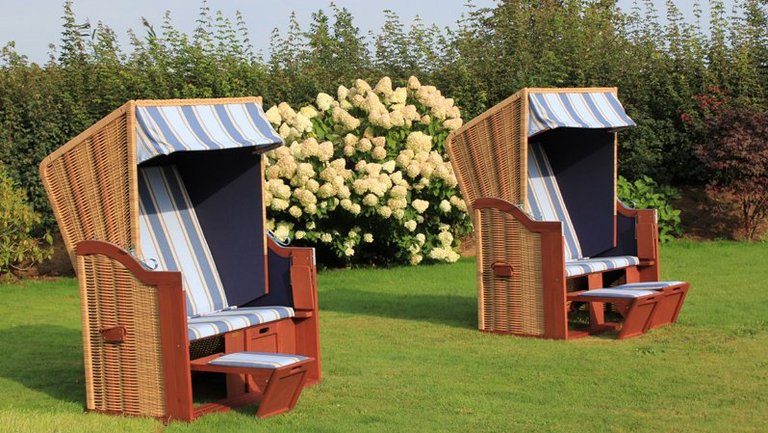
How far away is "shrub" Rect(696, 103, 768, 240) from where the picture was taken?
633 inches

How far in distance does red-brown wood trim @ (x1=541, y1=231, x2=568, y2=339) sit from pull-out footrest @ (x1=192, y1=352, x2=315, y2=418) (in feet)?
10.4

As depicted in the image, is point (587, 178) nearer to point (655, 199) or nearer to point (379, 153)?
point (379, 153)

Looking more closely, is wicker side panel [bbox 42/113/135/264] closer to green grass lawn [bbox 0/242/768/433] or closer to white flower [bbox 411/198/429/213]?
green grass lawn [bbox 0/242/768/433]

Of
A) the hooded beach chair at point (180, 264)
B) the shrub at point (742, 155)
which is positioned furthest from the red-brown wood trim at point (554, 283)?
the shrub at point (742, 155)

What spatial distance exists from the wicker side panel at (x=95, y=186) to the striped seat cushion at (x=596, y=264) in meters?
4.28

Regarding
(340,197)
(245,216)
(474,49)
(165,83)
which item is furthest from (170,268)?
(474,49)

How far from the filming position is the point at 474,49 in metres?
18.1

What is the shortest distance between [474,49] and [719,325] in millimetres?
8507

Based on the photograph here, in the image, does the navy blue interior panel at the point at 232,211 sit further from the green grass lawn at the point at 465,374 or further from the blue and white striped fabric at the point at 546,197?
the blue and white striped fabric at the point at 546,197

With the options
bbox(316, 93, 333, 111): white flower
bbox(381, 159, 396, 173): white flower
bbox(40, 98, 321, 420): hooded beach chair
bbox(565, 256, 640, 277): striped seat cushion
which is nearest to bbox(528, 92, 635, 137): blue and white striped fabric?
bbox(565, 256, 640, 277): striped seat cushion

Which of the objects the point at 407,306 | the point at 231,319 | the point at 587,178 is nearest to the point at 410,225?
the point at 407,306

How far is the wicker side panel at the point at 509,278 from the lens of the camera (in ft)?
33.9

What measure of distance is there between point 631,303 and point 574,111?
78.2 inches

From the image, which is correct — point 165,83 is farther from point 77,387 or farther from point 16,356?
point 77,387
